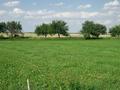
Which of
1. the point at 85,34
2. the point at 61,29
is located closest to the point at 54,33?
the point at 61,29

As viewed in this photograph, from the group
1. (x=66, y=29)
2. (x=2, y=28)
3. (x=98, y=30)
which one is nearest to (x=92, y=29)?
(x=98, y=30)

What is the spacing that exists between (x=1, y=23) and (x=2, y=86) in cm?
18574

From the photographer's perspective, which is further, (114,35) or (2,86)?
(114,35)

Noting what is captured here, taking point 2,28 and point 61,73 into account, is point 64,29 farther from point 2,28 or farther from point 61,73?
point 61,73

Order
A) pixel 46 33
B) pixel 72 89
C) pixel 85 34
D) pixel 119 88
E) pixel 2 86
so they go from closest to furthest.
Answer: pixel 72 89 < pixel 119 88 < pixel 2 86 < pixel 85 34 < pixel 46 33

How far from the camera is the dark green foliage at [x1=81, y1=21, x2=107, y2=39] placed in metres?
188

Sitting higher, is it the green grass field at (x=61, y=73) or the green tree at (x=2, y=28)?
the green tree at (x=2, y=28)

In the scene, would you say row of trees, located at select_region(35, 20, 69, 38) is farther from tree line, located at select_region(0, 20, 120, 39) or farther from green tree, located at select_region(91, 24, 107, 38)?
green tree, located at select_region(91, 24, 107, 38)

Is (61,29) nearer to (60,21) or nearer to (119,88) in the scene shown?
(60,21)

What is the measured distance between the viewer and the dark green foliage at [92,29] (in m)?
188

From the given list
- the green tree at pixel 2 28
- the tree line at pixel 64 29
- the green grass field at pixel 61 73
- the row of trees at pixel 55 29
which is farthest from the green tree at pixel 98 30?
the green grass field at pixel 61 73

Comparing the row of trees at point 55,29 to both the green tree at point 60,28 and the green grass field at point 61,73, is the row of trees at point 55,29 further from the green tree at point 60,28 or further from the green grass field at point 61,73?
the green grass field at point 61,73

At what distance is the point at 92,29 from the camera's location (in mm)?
189000

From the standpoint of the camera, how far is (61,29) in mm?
192500
